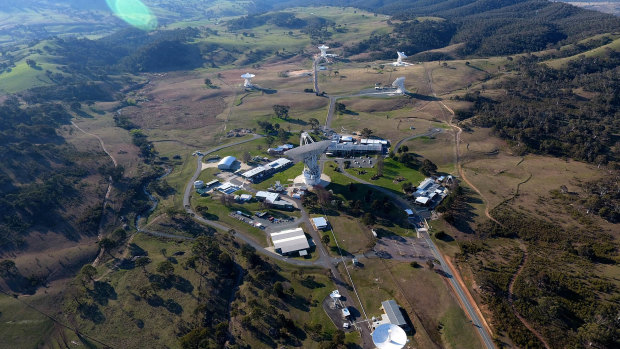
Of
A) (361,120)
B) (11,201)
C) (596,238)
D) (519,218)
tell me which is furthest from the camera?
(361,120)

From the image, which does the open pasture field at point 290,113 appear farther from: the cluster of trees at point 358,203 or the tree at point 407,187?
the tree at point 407,187

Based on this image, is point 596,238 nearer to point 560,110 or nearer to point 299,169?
point 299,169

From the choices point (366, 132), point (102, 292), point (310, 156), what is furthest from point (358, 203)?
point (102, 292)

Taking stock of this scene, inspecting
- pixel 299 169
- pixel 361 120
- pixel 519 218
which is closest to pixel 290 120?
pixel 361 120

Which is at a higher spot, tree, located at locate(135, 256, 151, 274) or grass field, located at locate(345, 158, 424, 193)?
grass field, located at locate(345, 158, 424, 193)

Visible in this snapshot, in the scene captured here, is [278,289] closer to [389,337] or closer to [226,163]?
[389,337]

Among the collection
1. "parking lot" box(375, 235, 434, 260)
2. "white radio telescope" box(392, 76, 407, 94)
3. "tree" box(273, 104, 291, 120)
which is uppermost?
"white radio telescope" box(392, 76, 407, 94)

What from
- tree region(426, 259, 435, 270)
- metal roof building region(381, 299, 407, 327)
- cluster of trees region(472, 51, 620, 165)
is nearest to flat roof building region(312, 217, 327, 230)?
tree region(426, 259, 435, 270)

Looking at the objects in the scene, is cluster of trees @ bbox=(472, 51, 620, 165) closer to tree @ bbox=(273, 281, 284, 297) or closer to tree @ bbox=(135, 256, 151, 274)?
tree @ bbox=(273, 281, 284, 297)
